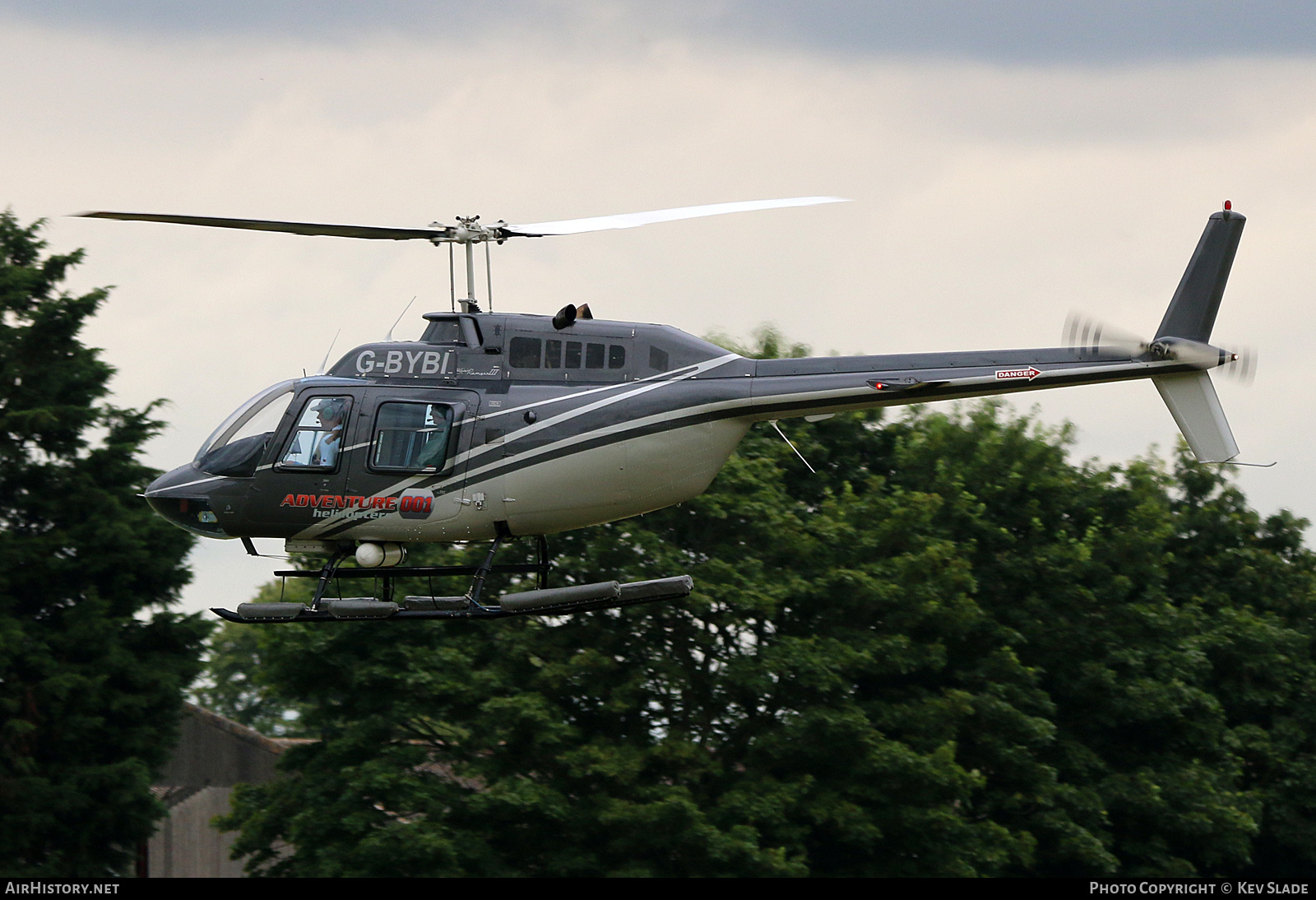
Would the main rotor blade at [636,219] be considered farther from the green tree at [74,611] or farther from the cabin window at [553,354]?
the green tree at [74,611]

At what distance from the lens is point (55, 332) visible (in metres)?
38.2

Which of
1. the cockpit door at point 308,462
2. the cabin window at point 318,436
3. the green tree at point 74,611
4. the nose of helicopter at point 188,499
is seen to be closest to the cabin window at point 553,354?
the cockpit door at point 308,462

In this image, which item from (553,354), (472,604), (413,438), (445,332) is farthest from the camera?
(445,332)

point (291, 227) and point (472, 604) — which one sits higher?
point (291, 227)

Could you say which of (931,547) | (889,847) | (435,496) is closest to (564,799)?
(889,847)

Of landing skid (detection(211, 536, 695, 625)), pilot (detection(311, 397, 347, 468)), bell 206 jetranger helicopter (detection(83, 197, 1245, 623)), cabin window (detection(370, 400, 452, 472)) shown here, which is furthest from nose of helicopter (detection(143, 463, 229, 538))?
cabin window (detection(370, 400, 452, 472))

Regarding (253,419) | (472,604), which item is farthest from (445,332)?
(472,604)

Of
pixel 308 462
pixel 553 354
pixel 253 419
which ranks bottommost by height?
pixel 308 462

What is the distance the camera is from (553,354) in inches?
687

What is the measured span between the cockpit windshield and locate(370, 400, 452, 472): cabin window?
3.73 feet

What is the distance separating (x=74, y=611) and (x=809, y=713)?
628 inches

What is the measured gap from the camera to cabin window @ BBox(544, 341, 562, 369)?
57.2ft

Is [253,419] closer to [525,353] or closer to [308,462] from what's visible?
[308,462]

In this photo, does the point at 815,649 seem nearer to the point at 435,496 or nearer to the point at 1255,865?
the point at 1255,865
